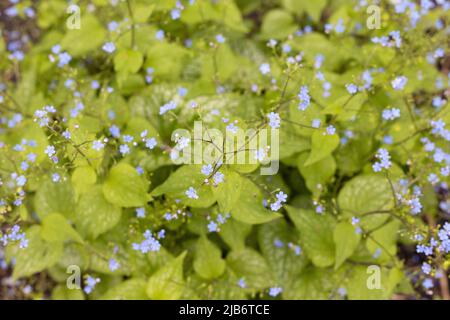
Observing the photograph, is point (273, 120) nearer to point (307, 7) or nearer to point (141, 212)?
point (141, 212)

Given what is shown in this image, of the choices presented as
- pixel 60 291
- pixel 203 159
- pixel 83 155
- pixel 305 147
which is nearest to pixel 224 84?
pixel 305 147

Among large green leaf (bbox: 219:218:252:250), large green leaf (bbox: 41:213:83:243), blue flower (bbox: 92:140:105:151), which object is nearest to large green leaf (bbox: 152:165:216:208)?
blue flower (bbox: 92:140:105:151)

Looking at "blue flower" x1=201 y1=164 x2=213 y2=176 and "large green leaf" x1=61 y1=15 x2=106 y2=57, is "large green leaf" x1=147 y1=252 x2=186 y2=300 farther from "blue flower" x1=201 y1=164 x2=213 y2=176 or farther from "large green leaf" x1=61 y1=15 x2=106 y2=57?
"large green leaf" x1=61 y1=15 x2=106 y2=57

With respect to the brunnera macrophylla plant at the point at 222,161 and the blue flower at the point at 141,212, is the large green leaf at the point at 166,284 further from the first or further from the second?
the blue flower at the point at 141,212

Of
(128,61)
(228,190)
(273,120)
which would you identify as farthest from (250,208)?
(128,61)

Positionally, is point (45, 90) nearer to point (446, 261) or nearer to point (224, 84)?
point (224, 84)

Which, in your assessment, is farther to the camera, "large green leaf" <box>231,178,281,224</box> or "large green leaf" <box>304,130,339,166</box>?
"large green leaf" <box>304,130,339,166</box>

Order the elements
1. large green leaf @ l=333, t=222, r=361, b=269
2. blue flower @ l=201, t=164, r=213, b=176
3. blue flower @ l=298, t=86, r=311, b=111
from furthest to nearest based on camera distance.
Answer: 1. large green leaf @ l=333, t=222, r=361, b=269
2. blue flower @ l=298, t=86, r=311, b=111
3. blue flower @ l=201, t=164, r=213, b=176
